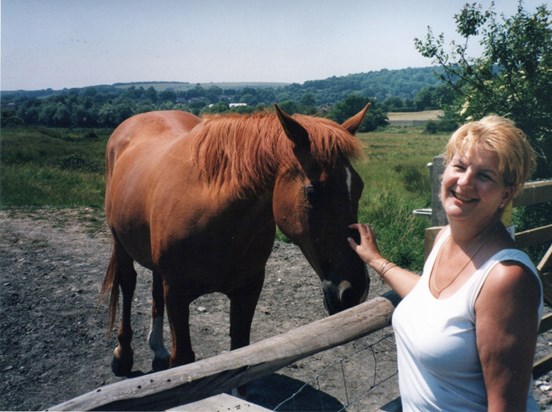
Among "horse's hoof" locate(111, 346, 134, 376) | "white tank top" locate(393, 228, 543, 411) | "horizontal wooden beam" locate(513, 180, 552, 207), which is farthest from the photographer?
"horse's hoof" locate(111, 346, 134, 376)

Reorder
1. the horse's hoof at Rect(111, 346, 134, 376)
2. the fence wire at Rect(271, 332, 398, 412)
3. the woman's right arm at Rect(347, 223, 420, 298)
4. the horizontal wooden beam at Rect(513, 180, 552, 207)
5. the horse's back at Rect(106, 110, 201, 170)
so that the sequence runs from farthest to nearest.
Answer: the horse's back at Rect(106, 110, 201, 170) < the horse's hoof at Rect(111, 346, 134, 376) < the fence wire at Rect(271, 332, 398, 412) < the horizontal wooden beam at Rect(513, 180, 552, 207) < the woman's right arm at Rect(347, 223, 420, 298)

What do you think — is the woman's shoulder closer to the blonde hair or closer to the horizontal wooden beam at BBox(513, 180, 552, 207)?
the blonde hair

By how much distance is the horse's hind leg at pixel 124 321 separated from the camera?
4.17 metres

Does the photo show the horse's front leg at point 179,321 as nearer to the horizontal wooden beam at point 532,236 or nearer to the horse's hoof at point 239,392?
the horse's hoof at point 239,392

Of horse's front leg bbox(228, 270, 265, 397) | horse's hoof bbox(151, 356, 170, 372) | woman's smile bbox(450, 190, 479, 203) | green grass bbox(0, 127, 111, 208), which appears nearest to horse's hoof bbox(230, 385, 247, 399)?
horse's front leg bbox(228, 270, 265, 397)

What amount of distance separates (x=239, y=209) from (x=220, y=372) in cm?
143

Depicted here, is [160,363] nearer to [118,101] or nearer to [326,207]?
[326,207]

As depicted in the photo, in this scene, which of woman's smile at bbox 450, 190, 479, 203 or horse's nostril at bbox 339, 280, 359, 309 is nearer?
woman's smile at bbox 450, 190, 479, 203

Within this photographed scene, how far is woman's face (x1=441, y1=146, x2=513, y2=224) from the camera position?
5.09 feet

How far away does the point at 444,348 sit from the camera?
1.46 meters

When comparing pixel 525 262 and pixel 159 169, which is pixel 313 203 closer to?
pixel 525 262

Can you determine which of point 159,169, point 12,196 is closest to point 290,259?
point 159,169

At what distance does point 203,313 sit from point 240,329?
6.49 ft

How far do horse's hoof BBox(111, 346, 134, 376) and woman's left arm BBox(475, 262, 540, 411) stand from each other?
346 centimetres
